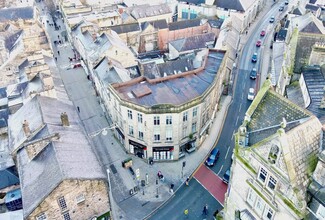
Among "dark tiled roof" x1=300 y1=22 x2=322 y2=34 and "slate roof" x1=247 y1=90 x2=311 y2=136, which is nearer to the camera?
"slate roof" x1=247 y1=90 x2=311 y2=136

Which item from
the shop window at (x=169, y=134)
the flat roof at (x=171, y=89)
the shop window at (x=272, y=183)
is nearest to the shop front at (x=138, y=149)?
the shop window at (x=169, y=134)

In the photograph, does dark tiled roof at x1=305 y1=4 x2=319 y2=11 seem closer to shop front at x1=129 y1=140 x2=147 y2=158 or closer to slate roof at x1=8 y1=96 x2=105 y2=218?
shop front at x1=129 y1=140 x2=147 y2=158

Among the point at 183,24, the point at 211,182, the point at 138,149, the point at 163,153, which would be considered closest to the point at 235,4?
the point at 183,24

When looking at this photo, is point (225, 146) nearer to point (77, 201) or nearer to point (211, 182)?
point (211, 182)

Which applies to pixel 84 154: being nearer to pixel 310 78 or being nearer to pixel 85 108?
pixel 85 108

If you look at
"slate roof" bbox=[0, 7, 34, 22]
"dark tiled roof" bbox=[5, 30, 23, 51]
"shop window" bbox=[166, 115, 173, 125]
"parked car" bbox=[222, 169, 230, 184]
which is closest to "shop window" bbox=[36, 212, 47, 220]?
"shop window" bbox=[166, 115, 173, 125]

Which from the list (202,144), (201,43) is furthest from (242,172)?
(201,43)

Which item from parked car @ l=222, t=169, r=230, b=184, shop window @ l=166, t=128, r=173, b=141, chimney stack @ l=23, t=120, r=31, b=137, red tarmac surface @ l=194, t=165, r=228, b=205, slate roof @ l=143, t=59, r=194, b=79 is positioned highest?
slate roof @ l=143, t=59, r=194, b=79
